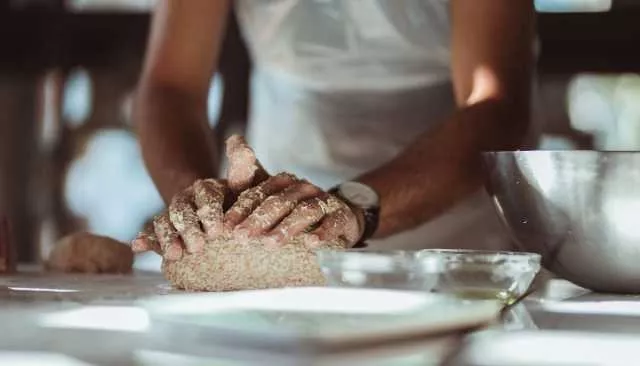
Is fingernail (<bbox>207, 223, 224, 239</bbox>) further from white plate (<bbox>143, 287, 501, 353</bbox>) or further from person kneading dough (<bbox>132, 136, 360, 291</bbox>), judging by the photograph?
white plate (<bbox>143, 287, 501, 353</bbox>)

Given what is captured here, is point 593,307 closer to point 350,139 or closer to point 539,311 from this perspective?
point 539,311

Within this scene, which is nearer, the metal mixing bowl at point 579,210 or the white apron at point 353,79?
the metal mixing bowl at point 579,210

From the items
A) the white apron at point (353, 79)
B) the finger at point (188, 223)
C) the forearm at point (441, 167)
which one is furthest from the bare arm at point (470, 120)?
the finger at point (188, 223)

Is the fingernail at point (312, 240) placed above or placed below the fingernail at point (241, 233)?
below

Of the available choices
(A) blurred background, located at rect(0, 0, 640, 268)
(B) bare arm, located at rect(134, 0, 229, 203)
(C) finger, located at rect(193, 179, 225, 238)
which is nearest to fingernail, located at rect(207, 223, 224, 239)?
(C) finger, located at rect(193, 179, 225, 238)

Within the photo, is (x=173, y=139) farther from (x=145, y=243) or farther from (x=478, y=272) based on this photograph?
(x=478, y=272)

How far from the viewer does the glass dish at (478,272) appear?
0.62 m

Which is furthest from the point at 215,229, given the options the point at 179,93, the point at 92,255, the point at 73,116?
the point at 73,116

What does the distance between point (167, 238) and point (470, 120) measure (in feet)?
1.51

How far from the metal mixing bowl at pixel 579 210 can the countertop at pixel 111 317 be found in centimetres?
3

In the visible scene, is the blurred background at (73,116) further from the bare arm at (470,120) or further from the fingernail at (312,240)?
the fingernail at (312,240)

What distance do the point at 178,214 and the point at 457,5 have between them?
0.58m

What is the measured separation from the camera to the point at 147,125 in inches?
49.9

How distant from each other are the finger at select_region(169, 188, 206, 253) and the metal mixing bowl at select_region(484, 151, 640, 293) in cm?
27
